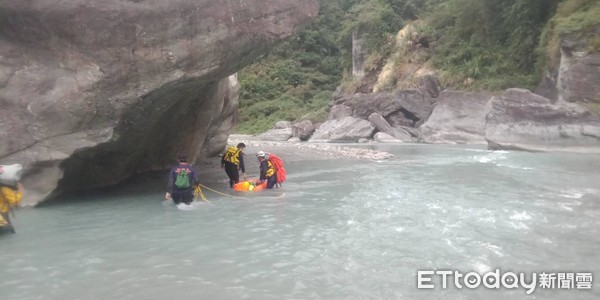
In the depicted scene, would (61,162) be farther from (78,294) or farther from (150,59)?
(78,294)

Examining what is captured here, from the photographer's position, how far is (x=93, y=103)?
10.7 meters

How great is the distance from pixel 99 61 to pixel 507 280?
8.99m

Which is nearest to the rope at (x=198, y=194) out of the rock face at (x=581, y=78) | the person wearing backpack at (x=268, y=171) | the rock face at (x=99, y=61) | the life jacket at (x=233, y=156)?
the life jacket at (x=233, y=156)

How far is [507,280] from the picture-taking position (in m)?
5.63

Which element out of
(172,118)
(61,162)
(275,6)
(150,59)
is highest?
(275,6)

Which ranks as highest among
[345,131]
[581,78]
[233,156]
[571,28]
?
[571,28]

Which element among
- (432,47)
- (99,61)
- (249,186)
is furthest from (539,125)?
(432,47)

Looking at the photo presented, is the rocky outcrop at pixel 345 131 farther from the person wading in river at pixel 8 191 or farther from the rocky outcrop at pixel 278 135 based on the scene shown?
the person wading in river at pixel 8 191

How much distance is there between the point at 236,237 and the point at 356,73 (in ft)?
141

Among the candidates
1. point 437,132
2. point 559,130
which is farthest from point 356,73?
point 559,130

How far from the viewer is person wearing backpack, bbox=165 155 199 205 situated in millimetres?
10594

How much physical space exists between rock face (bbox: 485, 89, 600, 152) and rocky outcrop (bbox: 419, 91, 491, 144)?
A: 5.12 m

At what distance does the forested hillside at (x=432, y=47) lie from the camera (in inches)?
1178

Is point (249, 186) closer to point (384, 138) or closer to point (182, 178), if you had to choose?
point (182, 178)
